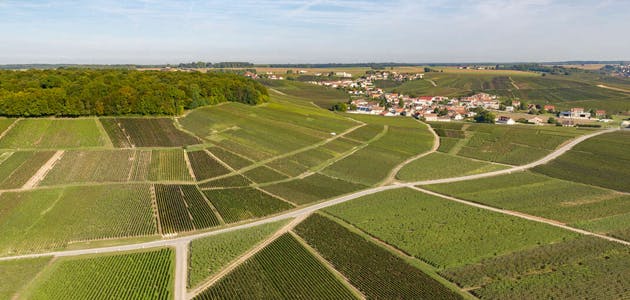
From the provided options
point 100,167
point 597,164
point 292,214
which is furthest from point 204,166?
point 597,164

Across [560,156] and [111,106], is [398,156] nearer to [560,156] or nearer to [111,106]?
[560,156]

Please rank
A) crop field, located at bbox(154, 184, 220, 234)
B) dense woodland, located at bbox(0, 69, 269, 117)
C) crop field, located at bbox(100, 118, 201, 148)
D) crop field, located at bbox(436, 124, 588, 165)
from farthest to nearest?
crop field, located at bbox(436, 124, 588, 165) → dense woodland, located at bbox(0, 69, 269, 117) → crop field, located at bbox(100, 118, 201, 148) → crop field, located at bbox(154, 184, 220, 234)

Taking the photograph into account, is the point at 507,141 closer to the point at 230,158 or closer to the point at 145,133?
the point at 230,158

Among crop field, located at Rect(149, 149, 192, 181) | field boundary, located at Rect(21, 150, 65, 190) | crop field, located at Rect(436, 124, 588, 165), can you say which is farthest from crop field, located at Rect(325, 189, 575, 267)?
field boundary, located at Rect(21, 150, 65, 190)

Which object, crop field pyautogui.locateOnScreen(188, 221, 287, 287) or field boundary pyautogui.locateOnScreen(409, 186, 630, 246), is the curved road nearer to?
field boundary pyautogui.locateOnScreen(409, 186, 630, 246)

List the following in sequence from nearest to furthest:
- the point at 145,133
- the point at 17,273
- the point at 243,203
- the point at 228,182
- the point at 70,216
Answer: the point at 17,273, the point at 70,216, the point at 243,203, the point at 228,182, the point at 145,133

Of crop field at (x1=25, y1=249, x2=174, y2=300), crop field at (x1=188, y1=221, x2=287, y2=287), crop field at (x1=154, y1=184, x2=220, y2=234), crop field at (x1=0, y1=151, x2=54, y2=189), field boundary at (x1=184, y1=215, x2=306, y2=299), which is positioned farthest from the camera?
crop field at (x1=0, y1=151, x2=54, y2=189)

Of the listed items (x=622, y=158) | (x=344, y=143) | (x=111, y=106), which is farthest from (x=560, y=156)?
(x=111, y=106)
